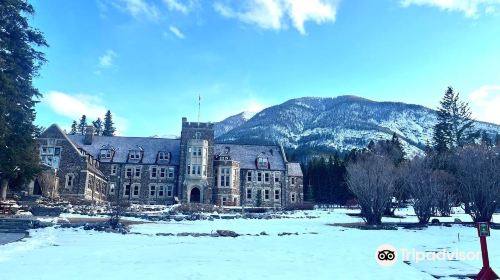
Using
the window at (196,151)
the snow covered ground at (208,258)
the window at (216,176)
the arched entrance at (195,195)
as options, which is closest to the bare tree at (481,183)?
the snow covered ground at (208,258)

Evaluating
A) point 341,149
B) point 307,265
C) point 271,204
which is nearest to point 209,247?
point 307,265

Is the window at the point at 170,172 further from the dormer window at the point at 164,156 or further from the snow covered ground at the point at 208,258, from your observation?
the snow covered ground at the point at 208,258

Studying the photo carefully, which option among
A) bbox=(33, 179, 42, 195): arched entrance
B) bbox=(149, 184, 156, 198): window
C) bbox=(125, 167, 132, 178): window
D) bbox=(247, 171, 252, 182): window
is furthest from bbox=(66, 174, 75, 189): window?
bbox=(247, 171, 252, 182): window

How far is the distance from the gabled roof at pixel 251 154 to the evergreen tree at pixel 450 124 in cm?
2645

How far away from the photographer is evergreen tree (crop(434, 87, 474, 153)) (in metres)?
65.3

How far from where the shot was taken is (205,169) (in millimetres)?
52844

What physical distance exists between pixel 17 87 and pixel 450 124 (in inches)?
2580

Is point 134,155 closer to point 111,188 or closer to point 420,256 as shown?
point 111,188

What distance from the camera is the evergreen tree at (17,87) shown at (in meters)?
21.3

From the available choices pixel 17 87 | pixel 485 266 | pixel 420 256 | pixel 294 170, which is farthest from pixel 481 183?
pixel 294 170

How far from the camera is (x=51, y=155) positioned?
45.6m

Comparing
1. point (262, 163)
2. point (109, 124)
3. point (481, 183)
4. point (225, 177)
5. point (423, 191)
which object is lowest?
point (423, 191)

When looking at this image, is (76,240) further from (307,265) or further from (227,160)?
(227,160)

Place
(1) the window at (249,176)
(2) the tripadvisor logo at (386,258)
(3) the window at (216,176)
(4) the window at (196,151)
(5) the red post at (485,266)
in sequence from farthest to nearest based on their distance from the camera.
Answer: (1) the window at (249,176), (3) the window at (216,176), (4) the window at (196,151), (2) the tripadvisor logo at (386,258), (5) the red post at (485,266)
